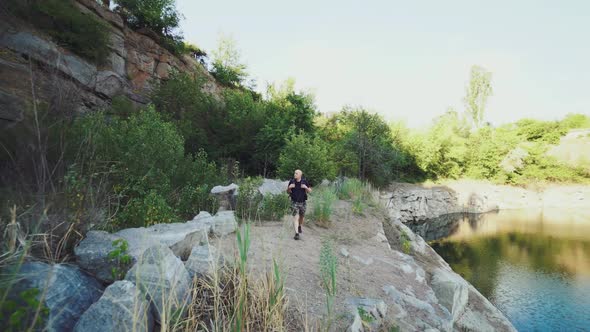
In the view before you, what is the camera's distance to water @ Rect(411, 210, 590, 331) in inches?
331

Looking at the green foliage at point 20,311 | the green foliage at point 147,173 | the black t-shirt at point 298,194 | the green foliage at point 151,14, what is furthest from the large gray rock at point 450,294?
the green foliage at point 151,14

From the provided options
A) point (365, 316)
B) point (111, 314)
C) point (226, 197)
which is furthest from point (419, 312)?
point (226, 197)

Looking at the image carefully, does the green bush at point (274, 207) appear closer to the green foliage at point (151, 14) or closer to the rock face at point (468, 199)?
the rock face at point (468, 199)

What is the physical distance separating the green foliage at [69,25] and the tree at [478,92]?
37639mm

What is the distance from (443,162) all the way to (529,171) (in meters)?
8.88

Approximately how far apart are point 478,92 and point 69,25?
130ft

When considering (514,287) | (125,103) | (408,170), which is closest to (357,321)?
(514,287)

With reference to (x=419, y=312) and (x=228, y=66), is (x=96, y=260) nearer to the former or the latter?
(x=419, y=312)

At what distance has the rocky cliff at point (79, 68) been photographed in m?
4.35

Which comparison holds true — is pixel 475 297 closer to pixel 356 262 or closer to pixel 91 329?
pixel 356 262

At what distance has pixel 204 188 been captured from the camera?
694 cm

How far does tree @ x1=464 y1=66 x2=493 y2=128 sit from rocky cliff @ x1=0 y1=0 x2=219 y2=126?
30.8 m

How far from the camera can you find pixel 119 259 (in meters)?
2.67

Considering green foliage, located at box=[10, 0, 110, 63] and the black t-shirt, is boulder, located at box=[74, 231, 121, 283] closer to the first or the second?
the black t-shirt
